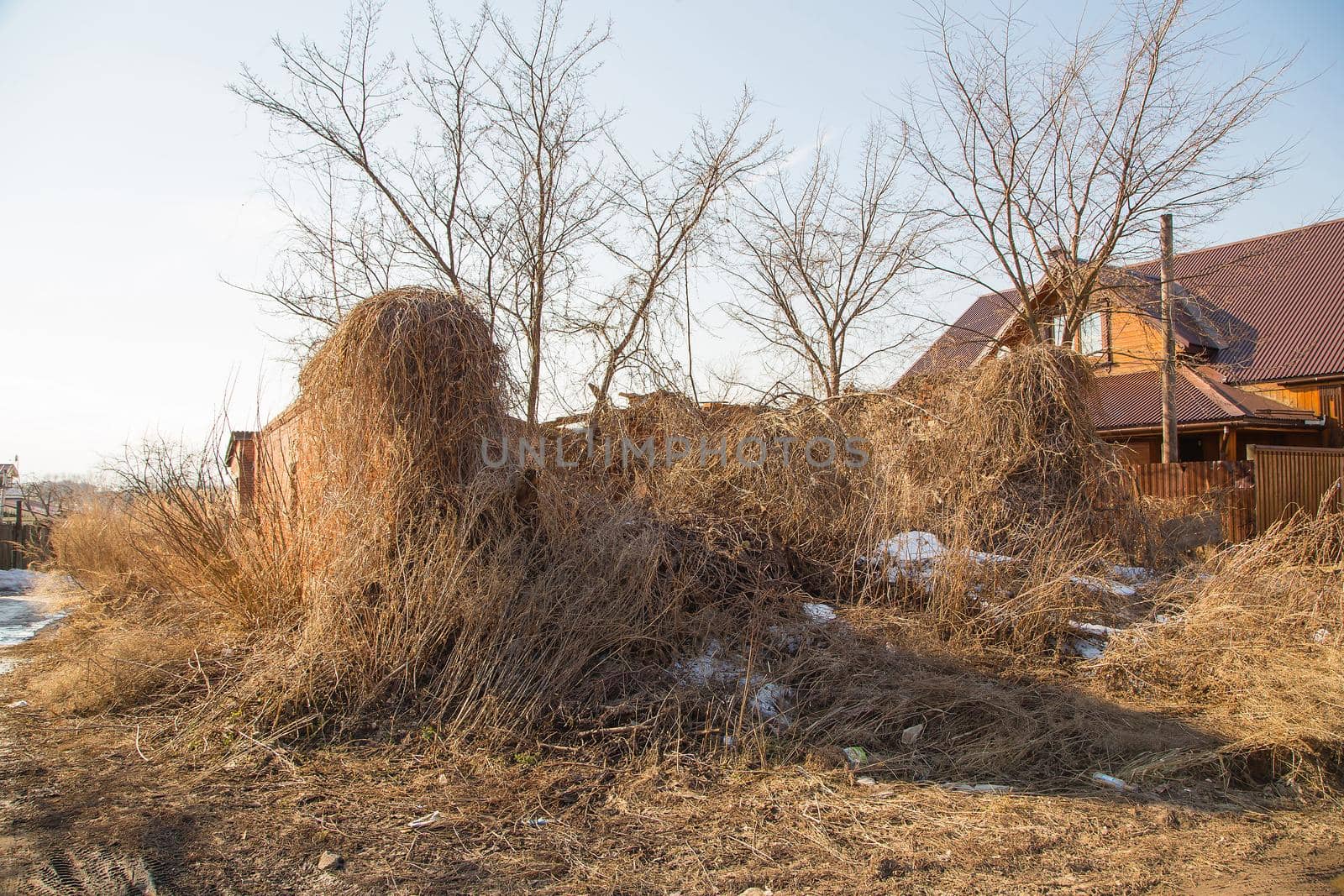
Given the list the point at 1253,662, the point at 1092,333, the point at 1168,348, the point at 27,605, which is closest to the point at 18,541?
the point at 27,605

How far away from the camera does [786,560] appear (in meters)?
7.56

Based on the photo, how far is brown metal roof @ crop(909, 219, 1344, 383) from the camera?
1855 cm

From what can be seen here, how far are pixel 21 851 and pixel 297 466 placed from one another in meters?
3.57

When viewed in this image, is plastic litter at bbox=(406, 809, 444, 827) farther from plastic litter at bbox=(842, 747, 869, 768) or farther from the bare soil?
plastic litter at bbox=(842, 747, 869, 768)

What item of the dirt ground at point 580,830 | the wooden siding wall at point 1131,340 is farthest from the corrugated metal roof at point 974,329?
the dirt ground at point 580,830

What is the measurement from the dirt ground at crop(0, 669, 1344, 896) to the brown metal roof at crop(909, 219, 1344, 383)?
13896 millimetres

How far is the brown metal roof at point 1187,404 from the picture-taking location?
57.6 feet

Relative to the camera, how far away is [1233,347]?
65.6 ft

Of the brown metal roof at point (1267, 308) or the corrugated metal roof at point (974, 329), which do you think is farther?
the brown metal roof at point (1267, 308)

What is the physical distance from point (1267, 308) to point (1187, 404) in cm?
408

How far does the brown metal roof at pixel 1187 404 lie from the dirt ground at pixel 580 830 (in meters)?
13.9

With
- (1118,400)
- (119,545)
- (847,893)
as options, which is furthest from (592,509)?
(1118,400)

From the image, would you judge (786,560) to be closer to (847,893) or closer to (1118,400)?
(847,893)

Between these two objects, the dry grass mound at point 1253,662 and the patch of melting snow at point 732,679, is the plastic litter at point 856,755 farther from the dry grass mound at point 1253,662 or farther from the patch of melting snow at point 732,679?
the dry grass mound at point 1253,662
